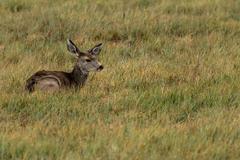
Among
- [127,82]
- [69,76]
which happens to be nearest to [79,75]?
[69,76]

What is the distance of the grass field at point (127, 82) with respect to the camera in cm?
704

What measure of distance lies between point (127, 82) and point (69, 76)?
35.6 inches

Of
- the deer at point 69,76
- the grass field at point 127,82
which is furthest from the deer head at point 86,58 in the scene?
the grass field at point 127,82

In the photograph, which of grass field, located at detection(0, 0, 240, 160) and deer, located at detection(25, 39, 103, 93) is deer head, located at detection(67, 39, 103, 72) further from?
grass field, located at detection(0, 0, 240, 160)

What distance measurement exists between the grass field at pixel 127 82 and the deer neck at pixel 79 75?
118 mm

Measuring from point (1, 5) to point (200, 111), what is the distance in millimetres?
8349

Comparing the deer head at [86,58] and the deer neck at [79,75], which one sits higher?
→ the deer head at [86,58]

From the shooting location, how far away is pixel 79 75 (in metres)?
10.5

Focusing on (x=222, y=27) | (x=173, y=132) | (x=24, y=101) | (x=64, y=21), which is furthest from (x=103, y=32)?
(x=173, y=132)

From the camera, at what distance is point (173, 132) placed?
24.4 ft

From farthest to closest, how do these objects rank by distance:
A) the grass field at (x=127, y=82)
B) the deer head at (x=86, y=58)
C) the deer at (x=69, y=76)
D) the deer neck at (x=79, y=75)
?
the deer head at (x=86, y=58) < the deer neck at (x=79, y=75) < the deer at (x=69, y=76) < the grass field at (x=127, y=82)

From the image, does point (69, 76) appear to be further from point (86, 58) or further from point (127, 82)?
point (127, 82)

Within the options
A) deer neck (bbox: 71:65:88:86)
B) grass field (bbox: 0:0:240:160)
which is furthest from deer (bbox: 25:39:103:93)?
grass field (bbox: 0:0:240:160)

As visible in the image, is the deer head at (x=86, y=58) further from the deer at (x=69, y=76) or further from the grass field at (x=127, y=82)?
the grass field at (x=127, y=82)
